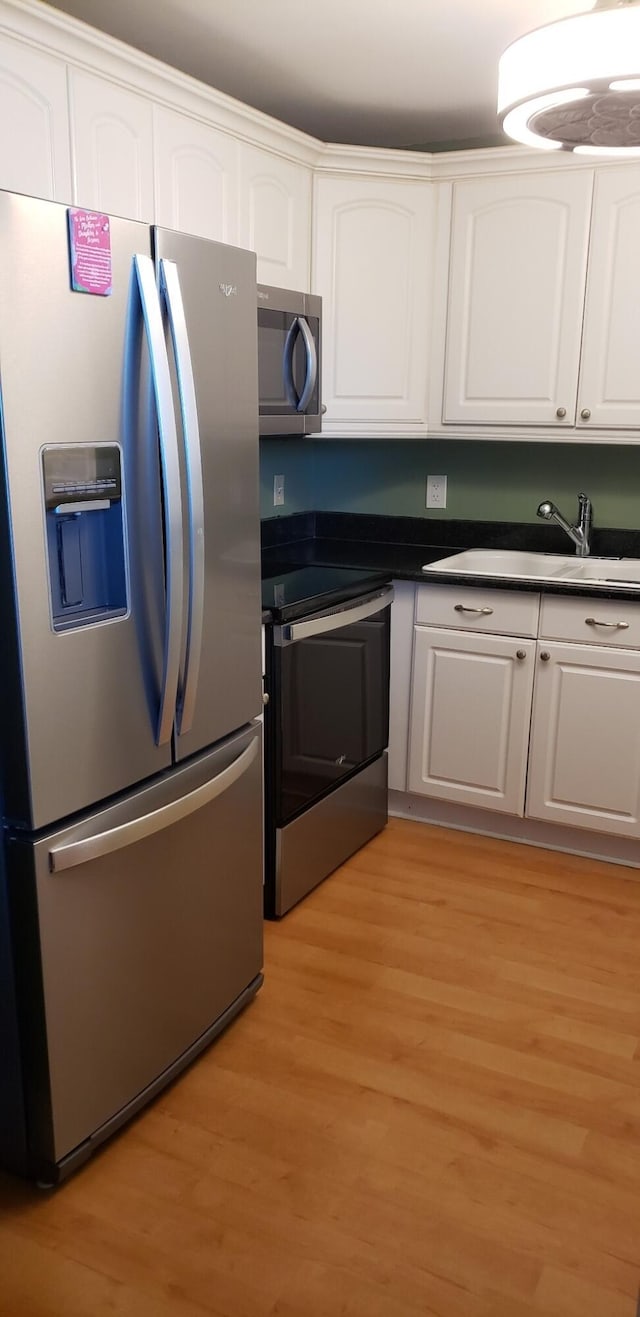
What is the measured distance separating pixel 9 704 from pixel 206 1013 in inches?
37.6

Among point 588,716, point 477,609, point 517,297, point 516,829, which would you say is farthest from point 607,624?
point 517,297

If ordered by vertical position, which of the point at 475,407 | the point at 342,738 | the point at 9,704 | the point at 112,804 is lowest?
the point at 342,738

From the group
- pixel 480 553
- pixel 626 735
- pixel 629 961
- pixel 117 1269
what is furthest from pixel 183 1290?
pixel 480 553

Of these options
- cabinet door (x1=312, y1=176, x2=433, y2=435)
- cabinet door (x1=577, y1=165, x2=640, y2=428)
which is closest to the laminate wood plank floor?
cabinet door (x1=577, y1=165, x2=640, y2=428)

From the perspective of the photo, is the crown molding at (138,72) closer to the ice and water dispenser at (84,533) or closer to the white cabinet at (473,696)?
the ice and water dispenser at (84,533)

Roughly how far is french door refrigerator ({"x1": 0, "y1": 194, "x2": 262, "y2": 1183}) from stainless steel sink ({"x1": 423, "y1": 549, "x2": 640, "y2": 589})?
1267 mm

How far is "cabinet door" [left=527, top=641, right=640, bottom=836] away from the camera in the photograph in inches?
115

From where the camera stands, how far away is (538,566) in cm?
342

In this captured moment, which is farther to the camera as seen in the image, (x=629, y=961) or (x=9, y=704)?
(x=629, y=961)

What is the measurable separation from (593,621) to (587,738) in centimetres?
37

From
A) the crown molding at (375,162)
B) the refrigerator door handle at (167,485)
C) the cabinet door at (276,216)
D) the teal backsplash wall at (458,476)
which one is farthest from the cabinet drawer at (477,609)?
the refrigerator door handle at (167,485)

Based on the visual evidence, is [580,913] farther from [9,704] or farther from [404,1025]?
[9,704]

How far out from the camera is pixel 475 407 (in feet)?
10.7

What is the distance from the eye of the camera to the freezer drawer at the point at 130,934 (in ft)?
5.43
